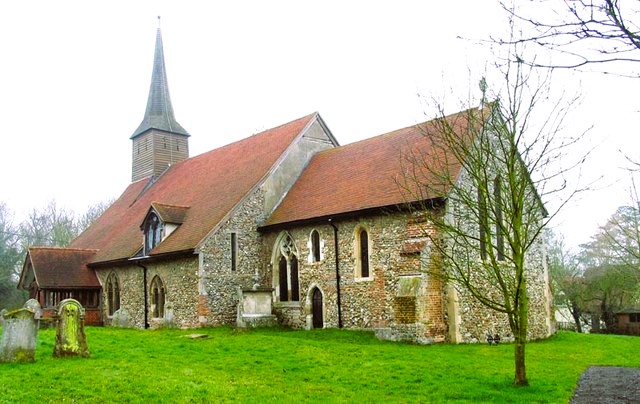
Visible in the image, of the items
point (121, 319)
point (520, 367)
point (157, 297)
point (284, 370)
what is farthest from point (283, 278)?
point (520, 367)

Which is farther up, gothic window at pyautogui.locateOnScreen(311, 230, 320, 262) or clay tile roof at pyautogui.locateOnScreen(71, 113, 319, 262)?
clay tile roof at pyautogui.locateOnScreen(71, 113, 319, 262)

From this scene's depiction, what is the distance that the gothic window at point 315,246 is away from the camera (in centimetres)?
2162

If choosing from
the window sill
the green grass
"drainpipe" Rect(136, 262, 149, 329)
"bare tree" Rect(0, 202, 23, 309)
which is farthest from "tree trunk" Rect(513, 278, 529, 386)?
"bare tree" Rect(0, 202, 23, 309)

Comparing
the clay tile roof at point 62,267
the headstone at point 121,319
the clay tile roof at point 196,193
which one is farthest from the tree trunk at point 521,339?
the clay tile roof at point 62,267

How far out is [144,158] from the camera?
35125mm

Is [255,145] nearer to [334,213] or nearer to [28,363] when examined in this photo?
[334,213]

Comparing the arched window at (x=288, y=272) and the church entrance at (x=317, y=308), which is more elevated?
the arched window at (x=288, y=272)

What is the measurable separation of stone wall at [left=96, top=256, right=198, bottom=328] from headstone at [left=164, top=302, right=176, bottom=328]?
3.9 inches

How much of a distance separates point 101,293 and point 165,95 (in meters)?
12.7

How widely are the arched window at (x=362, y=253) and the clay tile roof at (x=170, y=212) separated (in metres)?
8.51

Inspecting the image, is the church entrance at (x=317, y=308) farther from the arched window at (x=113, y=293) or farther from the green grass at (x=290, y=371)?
the arched window at (x=113, y=293)

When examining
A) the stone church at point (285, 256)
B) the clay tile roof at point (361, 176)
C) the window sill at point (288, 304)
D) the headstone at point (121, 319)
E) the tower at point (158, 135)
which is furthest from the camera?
the tower at point (158, 135)

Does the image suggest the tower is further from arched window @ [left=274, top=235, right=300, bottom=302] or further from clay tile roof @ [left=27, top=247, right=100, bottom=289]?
arched window @ [left=274, top=235, right=300, bottom=302]

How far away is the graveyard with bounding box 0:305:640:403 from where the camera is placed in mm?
10039
